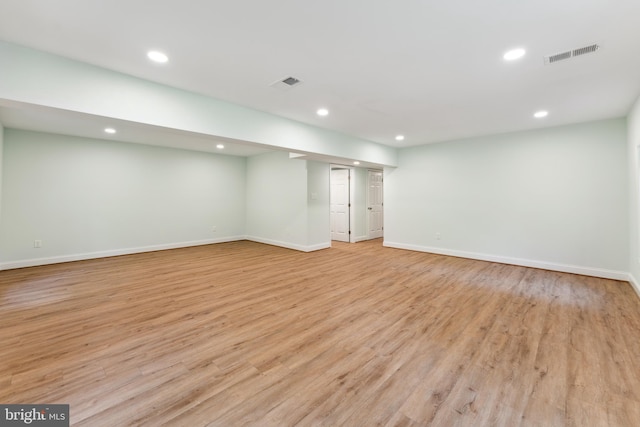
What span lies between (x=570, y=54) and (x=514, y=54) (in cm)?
51

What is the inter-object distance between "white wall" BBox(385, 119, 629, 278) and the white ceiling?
1167 millimetres

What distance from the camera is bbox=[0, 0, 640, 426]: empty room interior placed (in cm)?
180

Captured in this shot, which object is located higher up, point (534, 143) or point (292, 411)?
point (534, 143)

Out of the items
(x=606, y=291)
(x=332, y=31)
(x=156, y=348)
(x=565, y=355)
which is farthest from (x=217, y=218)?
(x=606, y=291)

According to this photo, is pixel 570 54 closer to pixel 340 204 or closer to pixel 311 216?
pixel 311 216

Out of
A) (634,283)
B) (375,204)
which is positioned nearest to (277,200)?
(375,204)

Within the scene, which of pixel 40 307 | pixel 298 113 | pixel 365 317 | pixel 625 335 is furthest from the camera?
pixel 298 113

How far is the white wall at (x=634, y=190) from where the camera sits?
347 cm

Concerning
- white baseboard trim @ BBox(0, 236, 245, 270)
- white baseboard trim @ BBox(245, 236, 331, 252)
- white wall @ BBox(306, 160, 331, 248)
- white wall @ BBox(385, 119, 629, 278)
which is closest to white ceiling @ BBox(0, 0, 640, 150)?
white wall @ BBox(385, 119, 629, 278)

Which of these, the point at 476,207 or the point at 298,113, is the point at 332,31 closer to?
the point at 298,113

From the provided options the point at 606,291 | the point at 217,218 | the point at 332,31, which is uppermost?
the point at 332,31

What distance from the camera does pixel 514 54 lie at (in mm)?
2383

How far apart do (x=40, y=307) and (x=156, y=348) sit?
6.74ft

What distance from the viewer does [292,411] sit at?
63.7 inches
